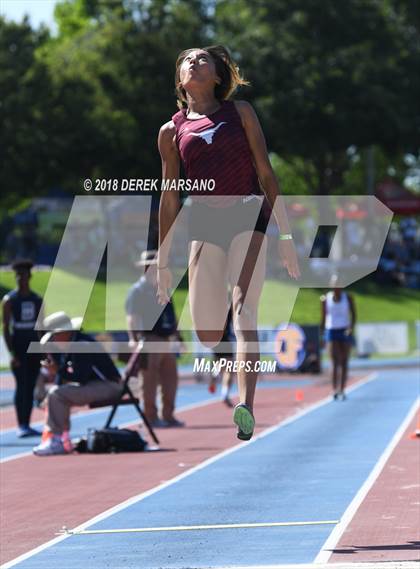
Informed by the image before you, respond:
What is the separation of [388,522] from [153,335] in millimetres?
8271

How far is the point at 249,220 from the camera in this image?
22.1 ft

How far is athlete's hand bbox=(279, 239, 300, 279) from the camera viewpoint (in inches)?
262

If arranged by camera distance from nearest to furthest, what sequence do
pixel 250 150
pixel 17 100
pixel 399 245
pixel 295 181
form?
pixel 250 150 < pixel 17 100 < pixel 399 245 < pixel 295 181

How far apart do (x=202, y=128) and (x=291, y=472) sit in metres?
5.83

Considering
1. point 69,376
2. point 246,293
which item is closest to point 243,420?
point 246,293

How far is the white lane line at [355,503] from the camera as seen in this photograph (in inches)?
292

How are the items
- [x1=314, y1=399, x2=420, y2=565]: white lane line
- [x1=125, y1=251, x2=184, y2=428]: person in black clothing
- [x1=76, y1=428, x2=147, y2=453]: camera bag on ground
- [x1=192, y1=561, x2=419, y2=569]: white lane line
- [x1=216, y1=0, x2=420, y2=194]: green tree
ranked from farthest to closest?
[x1=216, y1=0, x2=420, y2=194]: green tree
[x1=125, y1=251, x2=184, y2=428]: person in black clothing
[x1=76, y1=428, x2=147, y2=453]: camera bag on ground
[x1=314, y1=399, x2=420, y2=565]: white lane line
[x1=192, y1=561, x2=419, y2=569]: white lane line

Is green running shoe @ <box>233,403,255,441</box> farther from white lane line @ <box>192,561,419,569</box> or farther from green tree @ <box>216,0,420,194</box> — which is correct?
green tree @ <box>216,0,420,194</box>

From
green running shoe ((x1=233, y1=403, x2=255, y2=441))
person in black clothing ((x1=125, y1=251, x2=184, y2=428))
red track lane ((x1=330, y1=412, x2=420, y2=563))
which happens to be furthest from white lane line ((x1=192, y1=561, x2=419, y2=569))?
person in black clothing ((x1=125, y1=251, x2=184, y2=428))

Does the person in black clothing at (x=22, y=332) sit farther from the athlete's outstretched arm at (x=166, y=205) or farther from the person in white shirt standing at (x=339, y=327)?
the athlete's outstretched arm at (x=166, y=205)

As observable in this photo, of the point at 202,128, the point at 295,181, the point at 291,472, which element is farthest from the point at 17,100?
the point at 202,128

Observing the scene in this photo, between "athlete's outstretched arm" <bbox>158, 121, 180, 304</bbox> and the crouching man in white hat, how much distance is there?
7.51 meters

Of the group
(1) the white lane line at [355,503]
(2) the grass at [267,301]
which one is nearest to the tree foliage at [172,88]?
(2) the grass at [267,301]

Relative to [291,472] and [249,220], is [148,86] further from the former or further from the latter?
[249,220]
